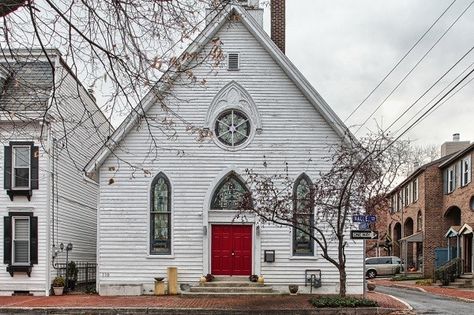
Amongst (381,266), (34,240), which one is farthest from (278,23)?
(381,266)

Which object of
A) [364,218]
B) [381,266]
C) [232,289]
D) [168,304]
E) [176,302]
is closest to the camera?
[364,218]

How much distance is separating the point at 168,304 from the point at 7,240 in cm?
767

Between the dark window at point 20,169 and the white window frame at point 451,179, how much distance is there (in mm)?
25124

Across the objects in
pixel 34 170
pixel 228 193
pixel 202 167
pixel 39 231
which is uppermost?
pixel 202 167

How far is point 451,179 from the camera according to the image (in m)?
37.9

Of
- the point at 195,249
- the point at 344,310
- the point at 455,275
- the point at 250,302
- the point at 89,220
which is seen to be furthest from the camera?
the point at 455,275

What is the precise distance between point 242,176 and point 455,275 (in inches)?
664

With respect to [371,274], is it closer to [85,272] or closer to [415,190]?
[415,190]

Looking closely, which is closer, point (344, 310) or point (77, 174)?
point (344, 310)

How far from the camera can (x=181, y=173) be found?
2222 cm

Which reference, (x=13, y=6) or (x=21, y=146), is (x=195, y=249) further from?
(x=13, y=6)

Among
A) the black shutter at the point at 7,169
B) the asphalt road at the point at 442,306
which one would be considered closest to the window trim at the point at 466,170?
the asphalt road at the point at 442,306

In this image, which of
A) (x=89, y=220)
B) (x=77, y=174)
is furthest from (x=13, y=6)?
(x=89, y=220)

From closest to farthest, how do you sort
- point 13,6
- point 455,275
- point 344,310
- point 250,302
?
point 13,6 → point 344,310 → point 250,302 → point 455,275
